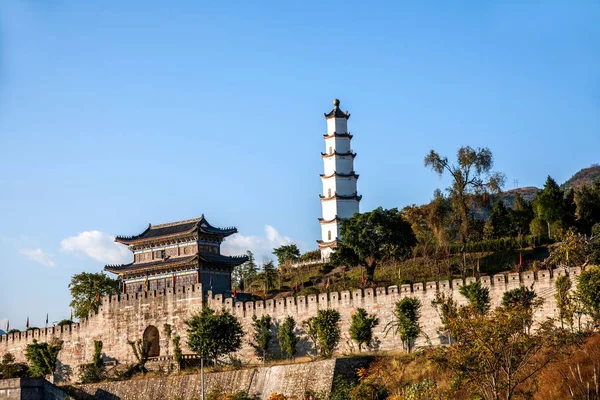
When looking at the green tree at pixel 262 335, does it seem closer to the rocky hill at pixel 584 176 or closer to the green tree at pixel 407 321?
the green tree at pixel 407 321

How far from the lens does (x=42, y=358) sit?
62.7 metres

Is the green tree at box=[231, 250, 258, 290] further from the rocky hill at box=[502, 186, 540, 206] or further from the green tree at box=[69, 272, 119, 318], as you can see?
the rocky hill at box=[502, 186, 540, 206]

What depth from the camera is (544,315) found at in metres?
48.2

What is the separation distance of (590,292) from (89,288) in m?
41.8

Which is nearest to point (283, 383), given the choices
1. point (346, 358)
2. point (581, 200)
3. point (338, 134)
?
point (346, 358)

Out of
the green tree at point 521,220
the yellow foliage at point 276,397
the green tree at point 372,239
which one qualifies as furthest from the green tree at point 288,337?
the green tree at point 521,220

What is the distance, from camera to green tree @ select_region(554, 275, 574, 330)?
4346cm

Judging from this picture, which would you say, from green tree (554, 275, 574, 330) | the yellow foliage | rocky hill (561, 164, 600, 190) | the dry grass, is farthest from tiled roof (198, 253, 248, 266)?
rocky hill (561, 164, 600, 190)

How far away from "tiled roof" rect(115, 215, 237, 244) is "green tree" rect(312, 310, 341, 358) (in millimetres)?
18945

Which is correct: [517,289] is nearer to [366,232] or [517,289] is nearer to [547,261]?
[547,261]

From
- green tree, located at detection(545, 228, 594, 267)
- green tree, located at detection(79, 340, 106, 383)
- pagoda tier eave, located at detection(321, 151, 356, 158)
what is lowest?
green tree, located at detection(79, 340, 106, 383)

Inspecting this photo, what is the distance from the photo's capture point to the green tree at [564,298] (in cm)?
4346

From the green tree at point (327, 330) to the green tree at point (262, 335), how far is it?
314cm

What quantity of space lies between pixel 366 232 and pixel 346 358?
23363 mm
